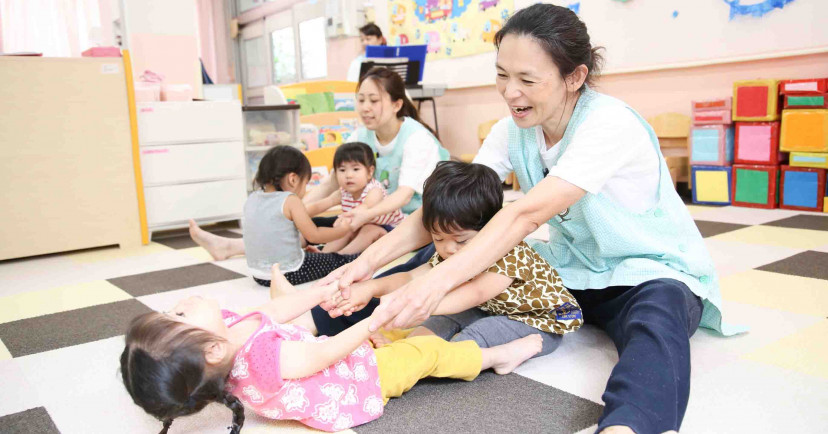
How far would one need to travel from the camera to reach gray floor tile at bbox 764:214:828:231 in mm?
2670

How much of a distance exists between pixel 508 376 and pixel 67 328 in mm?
1187

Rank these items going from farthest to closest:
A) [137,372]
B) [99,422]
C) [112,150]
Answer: [112,150] < [99,422] < [137,372]

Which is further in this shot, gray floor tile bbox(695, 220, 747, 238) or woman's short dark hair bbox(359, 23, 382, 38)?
woman's short dark hair bbox(359, 23, 382, 38)

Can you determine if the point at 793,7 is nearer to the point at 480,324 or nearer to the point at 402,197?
the point at 402,197

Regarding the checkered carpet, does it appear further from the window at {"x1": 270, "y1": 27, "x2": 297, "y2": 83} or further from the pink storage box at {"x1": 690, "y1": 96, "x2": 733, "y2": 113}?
the window at {"x1": 270, "y1": 27, "x2": 297, "y2": 83}

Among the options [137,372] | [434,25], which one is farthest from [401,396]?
[434,25]

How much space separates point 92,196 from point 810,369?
8.84ft

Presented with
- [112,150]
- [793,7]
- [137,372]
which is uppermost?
[793,7]

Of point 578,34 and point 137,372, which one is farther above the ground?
Answer: point 578,34

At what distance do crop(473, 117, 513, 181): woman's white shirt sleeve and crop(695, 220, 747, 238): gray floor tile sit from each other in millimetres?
1488

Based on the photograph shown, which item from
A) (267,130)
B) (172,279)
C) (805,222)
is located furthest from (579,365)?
(267,130)

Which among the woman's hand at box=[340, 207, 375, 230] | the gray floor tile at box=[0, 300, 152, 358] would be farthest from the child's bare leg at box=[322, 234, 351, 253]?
the gray floor tile at box=[0, 300, 152, 358]

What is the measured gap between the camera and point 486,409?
3.54 feet

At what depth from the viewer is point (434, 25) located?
534cm
